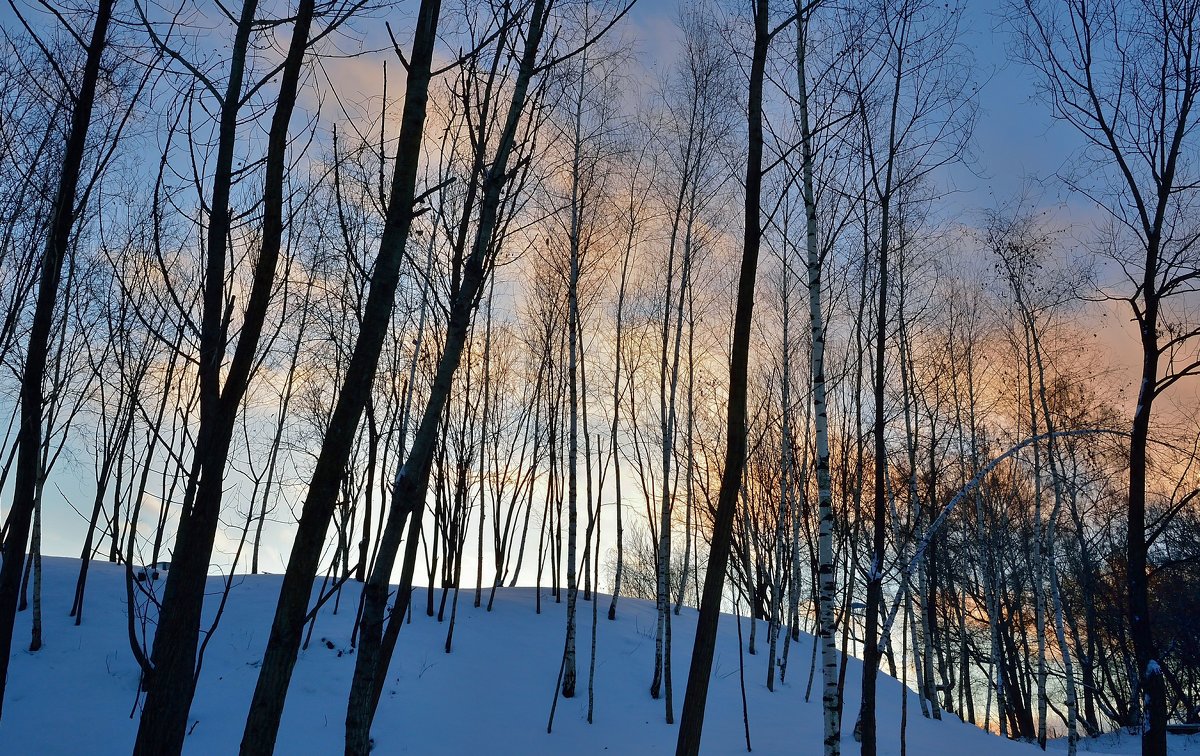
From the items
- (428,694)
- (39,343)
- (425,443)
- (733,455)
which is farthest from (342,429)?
(428,694)

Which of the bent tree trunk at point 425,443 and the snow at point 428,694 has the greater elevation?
the bent tree trunk at point 425,443

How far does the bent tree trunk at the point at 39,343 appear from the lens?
3.96 meters

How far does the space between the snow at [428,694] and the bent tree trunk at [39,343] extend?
5052 millimetres

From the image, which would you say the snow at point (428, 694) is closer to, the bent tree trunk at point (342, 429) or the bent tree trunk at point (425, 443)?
the bent tree trunk at point (425, 443)

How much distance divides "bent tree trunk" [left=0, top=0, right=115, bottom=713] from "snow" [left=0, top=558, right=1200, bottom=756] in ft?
16.6

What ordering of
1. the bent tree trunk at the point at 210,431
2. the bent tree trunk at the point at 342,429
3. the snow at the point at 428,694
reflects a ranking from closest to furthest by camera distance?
the bent tree trunk at the point at 342,429, the bent tree trunk at the point at 210,431, the snow at the point at 428,694

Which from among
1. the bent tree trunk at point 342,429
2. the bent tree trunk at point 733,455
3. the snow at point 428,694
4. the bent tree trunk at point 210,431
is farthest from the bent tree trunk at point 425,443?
the snow at point 428,694

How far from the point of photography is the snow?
850 centimetres

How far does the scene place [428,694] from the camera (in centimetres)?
1041

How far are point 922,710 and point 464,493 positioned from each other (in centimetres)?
1038

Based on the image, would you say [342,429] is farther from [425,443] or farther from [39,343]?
[39,343]

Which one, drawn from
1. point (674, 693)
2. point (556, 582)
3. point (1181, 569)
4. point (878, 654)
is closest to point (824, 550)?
point (878, 654)

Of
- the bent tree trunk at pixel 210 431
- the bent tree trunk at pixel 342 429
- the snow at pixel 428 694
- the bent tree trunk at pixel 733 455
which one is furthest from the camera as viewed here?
the snow at pixel 428 694

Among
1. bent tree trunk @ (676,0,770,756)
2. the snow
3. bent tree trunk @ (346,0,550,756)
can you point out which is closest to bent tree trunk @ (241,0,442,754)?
bent tree trunk @ (346,0,550,756)
